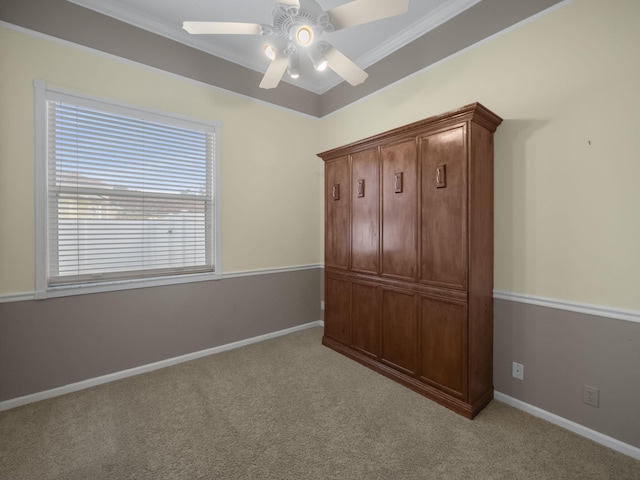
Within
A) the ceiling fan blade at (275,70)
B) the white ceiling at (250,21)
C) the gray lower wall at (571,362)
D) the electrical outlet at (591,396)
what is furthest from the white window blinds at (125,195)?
the electrical outlet at (591,396)

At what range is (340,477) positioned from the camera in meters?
1.56

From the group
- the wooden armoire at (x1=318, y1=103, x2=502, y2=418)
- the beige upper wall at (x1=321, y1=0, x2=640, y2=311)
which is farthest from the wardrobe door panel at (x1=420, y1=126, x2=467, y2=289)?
the beige upper wall at (x1=321, y1=0, x2=640, y2=311)

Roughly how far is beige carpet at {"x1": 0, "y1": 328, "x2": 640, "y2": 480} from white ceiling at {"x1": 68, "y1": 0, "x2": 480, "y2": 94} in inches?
124

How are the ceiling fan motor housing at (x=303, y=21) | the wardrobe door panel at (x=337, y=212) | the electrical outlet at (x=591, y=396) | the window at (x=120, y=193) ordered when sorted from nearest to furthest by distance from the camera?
the ceiling fan motor housing at (x=303, y=21), the electrical outlet at (x=591, y=396), the window at (x=120, y=193), the wardrobe door panel at (x=337, y=212)

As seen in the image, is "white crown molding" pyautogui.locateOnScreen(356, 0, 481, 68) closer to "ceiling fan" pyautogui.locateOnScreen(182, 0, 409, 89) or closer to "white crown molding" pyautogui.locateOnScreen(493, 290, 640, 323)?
"ceiling fan" pyautogui.locateOnScreen(182, 0, 409, 89)

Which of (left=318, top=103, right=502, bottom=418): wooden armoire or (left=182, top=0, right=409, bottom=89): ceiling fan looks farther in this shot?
(left=318, top=103, right=502, bottom=418): wooden armoire

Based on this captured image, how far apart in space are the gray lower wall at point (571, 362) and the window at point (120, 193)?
109 inches

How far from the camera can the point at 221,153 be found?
3100mm

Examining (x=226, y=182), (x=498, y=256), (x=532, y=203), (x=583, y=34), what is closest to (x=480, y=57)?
(x=583, y=34)

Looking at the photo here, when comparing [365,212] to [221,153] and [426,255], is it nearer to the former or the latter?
[426,255]

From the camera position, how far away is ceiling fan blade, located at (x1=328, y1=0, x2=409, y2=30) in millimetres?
1560

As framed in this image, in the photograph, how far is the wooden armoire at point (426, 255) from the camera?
2.06 meters

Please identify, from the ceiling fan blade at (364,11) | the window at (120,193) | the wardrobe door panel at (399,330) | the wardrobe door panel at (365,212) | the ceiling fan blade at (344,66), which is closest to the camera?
the ceiling fan blade at (364,11)

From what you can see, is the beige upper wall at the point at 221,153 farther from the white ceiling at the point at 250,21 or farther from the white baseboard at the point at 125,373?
the white baseboard at the point at 125,373
